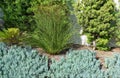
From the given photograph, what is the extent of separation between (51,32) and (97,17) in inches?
54.7

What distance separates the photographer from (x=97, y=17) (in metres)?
7.44

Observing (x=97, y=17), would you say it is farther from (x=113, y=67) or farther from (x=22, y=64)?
(x=22, y=64)

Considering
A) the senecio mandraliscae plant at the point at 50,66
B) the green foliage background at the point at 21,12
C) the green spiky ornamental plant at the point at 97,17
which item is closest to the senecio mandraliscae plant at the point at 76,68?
the senecio mandraliscae plant at the point at 50,66

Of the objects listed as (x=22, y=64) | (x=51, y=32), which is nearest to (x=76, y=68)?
(x=22, y=64)

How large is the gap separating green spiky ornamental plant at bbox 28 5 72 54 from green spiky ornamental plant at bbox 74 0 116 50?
2.66ft

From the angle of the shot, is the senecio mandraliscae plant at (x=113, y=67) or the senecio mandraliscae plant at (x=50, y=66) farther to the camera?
the senecio mandraliscae plant at (x=113, y=67)

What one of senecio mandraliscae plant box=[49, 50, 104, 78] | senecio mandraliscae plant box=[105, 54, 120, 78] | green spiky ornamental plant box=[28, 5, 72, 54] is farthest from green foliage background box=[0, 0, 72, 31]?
senecio mandraliscae plant box=[105, 54, 120, 78]

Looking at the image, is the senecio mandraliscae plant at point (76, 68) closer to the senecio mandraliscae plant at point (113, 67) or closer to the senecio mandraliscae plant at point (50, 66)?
the senecio mandraliscae plant at point (50, 66)

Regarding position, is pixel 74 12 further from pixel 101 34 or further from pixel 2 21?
pixel 2 21

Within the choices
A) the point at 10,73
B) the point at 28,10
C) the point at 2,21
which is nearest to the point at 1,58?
the point at 10,73

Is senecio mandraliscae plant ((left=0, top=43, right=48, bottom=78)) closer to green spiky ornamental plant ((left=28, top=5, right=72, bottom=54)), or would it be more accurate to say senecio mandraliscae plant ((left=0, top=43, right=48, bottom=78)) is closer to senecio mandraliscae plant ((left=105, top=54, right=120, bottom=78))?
green spiky ornamental plant ((left=28, top=5, right=72, bottom=54))

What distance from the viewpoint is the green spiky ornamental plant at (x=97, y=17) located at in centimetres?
739

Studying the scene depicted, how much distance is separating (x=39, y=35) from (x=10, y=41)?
0.68 meters

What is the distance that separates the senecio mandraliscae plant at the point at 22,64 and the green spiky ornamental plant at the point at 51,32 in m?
0.67
